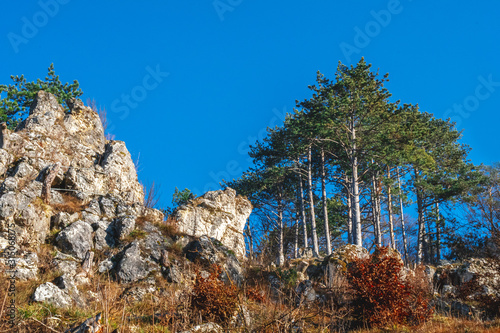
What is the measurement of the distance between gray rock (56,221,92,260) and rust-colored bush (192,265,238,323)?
8533 mm

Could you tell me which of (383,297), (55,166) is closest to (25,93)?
(55,166)

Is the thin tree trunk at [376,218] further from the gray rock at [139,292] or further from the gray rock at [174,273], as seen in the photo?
the gray rock at [139,292]

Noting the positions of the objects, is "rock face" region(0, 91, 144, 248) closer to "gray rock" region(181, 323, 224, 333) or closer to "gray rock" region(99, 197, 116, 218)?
"gray rock" region(99, 197, 116, 218)

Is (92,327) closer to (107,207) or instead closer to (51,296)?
(51,296)

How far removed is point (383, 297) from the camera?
10.7 meters

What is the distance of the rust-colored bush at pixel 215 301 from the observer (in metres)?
8.88

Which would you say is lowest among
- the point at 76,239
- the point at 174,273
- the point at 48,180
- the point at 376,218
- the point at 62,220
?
the point at 174,273

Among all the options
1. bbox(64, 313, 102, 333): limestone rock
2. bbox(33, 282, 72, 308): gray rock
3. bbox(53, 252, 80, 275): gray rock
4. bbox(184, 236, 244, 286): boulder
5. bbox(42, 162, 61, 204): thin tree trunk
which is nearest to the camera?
bbox(64, 313, 102, 333): limestone rock

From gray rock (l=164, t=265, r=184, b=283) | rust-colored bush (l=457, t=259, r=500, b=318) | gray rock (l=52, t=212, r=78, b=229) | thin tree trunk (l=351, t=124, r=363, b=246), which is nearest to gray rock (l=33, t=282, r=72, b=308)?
gray rock (l=164, t=265, r=184, b=283)

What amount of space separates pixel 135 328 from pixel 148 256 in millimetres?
8720

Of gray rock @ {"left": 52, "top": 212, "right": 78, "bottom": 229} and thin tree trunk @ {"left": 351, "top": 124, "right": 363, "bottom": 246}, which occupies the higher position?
thin tree trunk @ {"left": 351, "top": 124, "right": 363, "bottom": 246}

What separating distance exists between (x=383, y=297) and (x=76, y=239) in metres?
12.5

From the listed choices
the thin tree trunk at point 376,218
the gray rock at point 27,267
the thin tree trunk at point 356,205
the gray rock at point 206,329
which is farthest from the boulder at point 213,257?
the thin tree trunk at point 376,218

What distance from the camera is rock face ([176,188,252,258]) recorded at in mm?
22047
